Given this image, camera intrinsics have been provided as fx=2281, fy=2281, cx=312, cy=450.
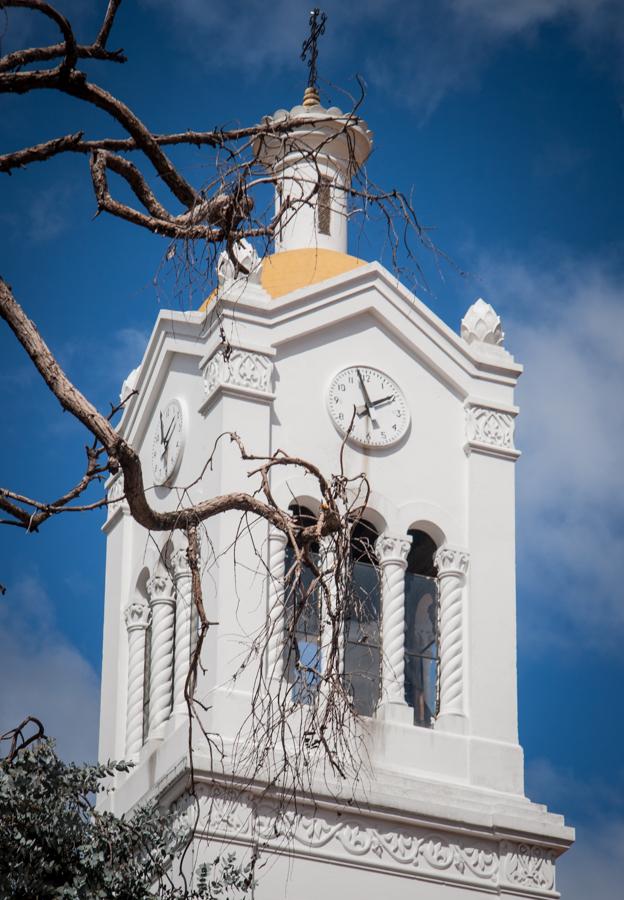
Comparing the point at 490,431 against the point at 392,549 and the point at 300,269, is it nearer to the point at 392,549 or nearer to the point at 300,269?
the point at 392,549

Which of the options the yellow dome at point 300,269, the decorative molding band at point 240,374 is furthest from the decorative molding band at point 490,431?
the decorative molding band at point 240,374

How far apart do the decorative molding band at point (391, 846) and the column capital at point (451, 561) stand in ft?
12.2

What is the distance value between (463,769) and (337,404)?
190 inches

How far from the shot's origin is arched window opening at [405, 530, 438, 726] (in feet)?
91.1

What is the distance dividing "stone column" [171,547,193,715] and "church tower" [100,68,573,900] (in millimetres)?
52

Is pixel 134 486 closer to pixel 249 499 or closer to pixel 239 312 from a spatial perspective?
pixel 249 499

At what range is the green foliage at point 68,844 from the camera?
1459 cm

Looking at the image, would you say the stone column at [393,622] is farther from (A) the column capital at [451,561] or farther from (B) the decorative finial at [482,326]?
(B) the decorative finial at [482,326]

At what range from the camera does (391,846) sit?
83.8ft

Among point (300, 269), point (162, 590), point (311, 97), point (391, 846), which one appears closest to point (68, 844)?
point (391, 846)

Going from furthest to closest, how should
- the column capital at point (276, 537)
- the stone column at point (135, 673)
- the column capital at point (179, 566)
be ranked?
the stone column at point (135, 673) < the column capital at point (179, 566) < the column capital at point (276, 537)

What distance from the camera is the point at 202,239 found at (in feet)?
41.5

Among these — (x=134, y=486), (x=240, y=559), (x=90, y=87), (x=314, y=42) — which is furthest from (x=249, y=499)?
(x=314, y=42)

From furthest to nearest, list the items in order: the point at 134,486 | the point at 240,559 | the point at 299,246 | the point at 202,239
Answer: the point at 299,246 → the point at 240,559 → the point at 202,239 → the point at 134,486
